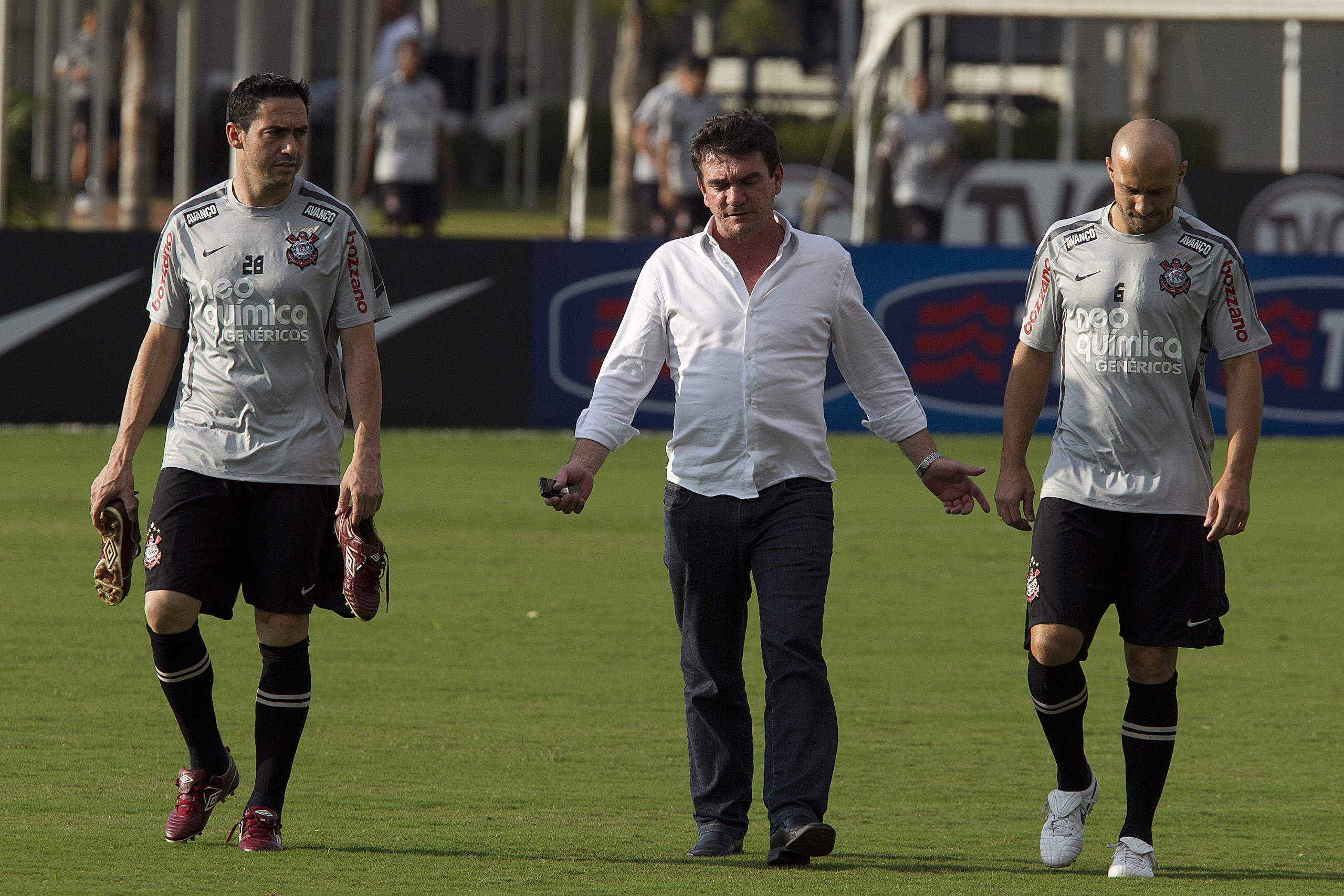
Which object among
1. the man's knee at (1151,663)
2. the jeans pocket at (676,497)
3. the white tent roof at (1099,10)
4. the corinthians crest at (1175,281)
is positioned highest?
the white tent roof at (1099,10)

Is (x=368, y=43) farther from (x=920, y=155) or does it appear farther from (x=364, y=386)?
(x=364, y=386)

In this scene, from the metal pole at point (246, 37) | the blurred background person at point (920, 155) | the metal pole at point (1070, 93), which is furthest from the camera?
the metal pole at point (1070, 93)

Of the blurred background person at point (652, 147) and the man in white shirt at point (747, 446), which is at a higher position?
the blurred background person at point (652, 147)

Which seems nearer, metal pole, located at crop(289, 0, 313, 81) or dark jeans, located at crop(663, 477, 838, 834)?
dark jeans, located at crop(663, 477, 838, 834)

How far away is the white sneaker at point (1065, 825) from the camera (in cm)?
547

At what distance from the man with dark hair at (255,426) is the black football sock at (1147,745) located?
7.04ft

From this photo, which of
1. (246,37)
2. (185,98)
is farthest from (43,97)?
(246,37)

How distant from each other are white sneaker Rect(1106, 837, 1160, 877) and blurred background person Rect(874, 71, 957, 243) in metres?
16.6

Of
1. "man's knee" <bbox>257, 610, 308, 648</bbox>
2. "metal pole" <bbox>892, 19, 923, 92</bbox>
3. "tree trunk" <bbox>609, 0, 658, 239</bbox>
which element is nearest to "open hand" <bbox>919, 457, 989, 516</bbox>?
"man's knee" <bbox>257, 610, 308, 648</bbox>

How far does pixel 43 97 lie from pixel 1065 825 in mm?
22688

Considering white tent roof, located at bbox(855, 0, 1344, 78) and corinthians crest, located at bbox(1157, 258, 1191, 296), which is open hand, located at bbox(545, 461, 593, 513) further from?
white tent roof, located at bbox(855, 0, 1344, 78)

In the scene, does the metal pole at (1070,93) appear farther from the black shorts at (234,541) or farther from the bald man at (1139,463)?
the black shorts at (234,541)

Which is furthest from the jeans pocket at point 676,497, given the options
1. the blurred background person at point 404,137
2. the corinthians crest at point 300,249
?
the blurred background person at point 404,137

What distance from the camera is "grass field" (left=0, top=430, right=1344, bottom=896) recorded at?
17.5 ft
